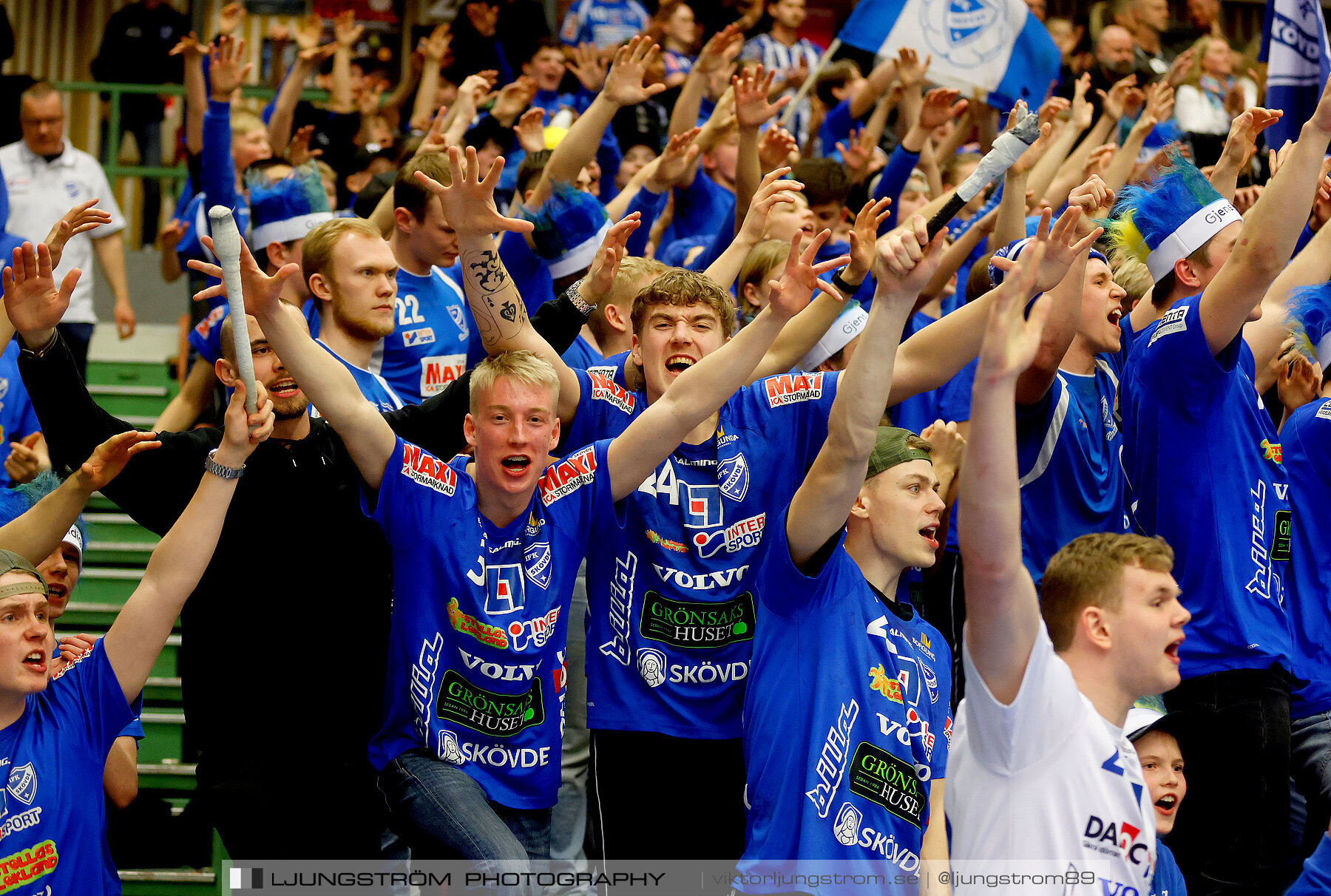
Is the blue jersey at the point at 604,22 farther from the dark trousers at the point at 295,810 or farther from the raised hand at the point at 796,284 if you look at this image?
the dark trousers at the point at 295,810

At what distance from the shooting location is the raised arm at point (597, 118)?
600 centimetres

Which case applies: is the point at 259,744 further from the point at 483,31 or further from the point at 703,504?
the point at 483,31

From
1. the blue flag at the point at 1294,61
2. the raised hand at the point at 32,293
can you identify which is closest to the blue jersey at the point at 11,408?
the raised hand at the point at 32,293

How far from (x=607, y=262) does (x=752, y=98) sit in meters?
2.00

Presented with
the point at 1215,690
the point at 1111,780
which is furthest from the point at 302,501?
the point at 1215,690

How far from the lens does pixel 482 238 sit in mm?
4309

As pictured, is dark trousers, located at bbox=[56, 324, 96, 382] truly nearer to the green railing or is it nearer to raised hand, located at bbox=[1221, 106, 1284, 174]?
the green railing

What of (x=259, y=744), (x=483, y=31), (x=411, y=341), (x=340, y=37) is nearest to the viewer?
(x=259, y=744)

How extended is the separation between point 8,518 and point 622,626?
6.73 feet

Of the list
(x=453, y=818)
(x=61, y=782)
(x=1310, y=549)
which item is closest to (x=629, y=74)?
(x=1310, y=549)

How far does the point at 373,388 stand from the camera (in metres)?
4.86

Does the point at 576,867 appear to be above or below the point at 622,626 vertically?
below

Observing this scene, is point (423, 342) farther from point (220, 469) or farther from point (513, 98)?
point (513, 98)

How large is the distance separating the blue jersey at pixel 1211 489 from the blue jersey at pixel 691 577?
1.04m
